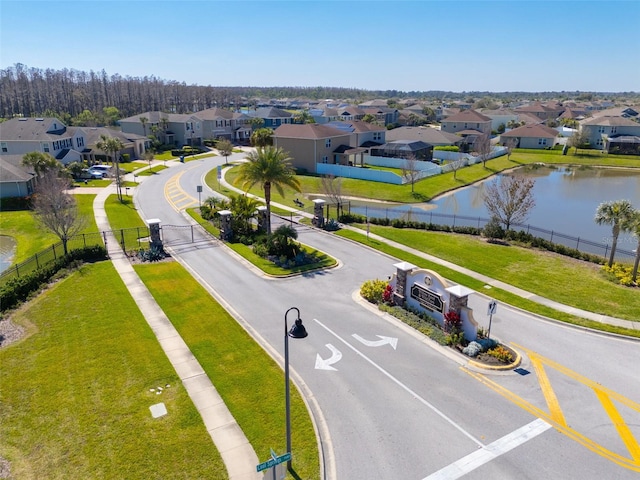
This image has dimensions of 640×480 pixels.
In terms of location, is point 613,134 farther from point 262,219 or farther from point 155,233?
point 155,233

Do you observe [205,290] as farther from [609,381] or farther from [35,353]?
[609,381]

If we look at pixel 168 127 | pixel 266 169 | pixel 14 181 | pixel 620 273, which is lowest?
pixel 620 273

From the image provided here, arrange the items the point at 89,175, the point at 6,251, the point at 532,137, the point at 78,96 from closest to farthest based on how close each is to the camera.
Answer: the point at 6,251 < the point at 89,175 < the point at 532,137 < the point at 78,96

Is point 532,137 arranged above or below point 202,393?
above

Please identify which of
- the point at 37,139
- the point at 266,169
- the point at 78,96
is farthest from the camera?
the point at 78,96

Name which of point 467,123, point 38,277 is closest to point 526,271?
point 38,277

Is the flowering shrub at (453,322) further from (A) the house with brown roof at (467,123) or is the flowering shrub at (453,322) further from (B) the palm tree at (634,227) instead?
(A) the house with brown roof at (467,123)

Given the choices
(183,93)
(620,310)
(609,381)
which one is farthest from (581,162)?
(183,93)
